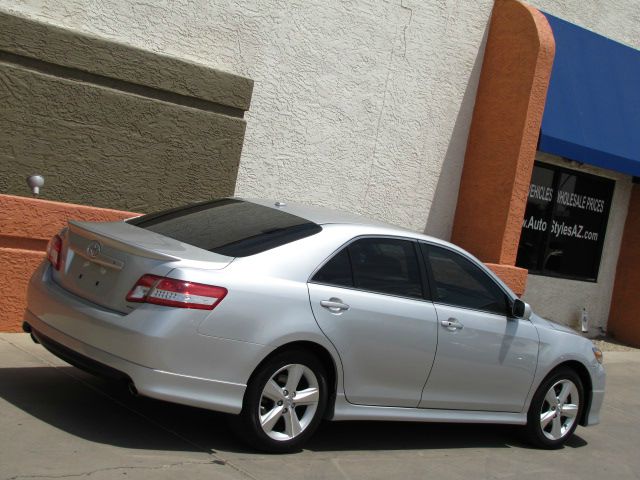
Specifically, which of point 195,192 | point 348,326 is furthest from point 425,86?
point 348,326

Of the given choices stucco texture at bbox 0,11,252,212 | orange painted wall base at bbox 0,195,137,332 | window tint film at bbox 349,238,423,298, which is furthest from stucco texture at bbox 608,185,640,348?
orange painted wall base at bbox 0,195,137,332

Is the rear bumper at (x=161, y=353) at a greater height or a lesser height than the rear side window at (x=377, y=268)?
lesser

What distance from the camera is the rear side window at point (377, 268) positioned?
5824 mm

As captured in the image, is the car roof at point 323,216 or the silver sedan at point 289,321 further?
the car roof at point 323,216

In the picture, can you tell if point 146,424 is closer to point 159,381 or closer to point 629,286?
point 159,381

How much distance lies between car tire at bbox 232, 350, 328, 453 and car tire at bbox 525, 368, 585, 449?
88.3 inches

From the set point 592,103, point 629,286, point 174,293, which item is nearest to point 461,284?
point 174,293

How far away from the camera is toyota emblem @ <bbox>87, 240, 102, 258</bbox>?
17.8 feet

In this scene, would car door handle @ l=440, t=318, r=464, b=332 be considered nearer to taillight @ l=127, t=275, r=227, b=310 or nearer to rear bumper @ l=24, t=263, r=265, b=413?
rear bumper @ l=24, t=263, r=265, b=413

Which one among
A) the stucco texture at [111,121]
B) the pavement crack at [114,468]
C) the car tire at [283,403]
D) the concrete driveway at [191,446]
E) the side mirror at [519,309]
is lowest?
the pavement crack at [114,468]

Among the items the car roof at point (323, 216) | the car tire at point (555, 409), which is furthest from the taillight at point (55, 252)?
the car tire at point (555, 409)

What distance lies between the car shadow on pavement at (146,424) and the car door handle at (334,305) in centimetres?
99

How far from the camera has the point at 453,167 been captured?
11.6 metres

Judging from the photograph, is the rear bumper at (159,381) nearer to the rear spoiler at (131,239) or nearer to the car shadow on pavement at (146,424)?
the car shadow on pavement at (146,424)
